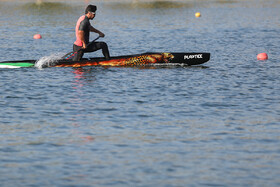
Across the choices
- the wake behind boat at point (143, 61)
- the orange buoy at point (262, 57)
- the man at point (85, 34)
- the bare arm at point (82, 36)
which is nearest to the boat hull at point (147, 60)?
the wake behind boat at point (143, 61)

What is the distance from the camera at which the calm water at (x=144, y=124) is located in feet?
30.7

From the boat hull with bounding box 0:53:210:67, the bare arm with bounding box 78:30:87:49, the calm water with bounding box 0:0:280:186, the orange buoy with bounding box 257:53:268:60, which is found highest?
the bare arm with bounding box 78:30:87:49

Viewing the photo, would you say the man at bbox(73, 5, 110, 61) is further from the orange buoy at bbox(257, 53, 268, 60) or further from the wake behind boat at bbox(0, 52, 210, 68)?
the orange buoy at bbox(257, 53, 268, 60)

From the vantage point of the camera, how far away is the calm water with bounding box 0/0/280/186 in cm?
937

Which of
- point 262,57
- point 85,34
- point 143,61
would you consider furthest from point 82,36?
point 262,57

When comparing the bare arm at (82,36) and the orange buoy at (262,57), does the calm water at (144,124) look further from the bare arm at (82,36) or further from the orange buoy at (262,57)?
the bare arm at (82,36)

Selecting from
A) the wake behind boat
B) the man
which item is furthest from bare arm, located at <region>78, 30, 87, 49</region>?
the wake behind boat

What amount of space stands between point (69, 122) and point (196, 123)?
258 cm

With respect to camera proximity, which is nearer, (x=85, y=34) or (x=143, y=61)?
(x=85, y=34)

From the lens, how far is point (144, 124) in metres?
12.4

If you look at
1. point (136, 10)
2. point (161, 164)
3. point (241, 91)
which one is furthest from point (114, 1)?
point (161, 164)

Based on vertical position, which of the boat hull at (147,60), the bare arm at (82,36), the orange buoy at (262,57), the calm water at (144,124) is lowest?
the calm water at (144,124)

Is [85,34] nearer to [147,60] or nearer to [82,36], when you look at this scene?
[82,36]

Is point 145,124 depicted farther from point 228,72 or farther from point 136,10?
point 136,10
